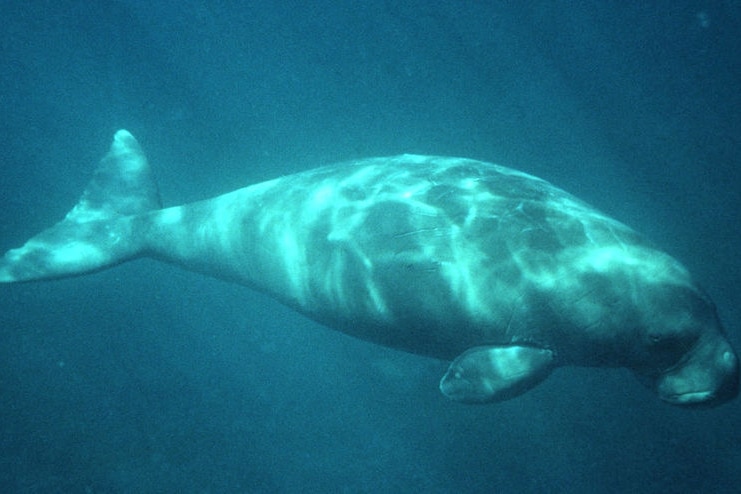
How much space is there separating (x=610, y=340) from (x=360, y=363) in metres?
8.11

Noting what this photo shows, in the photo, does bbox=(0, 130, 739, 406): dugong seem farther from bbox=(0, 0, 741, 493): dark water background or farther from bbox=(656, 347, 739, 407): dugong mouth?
bbox=(0, 0, 741, 493): dark water background

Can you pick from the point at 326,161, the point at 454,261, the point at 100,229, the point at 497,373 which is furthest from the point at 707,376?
the point at 326,161

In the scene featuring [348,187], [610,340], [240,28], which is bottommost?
[610,340]

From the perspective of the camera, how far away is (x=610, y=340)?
16.9 ft

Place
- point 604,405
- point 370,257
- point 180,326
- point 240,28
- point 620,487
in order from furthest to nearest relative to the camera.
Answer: point 240,28
point 180,326
point 604,405
point 620,487
point 370,257

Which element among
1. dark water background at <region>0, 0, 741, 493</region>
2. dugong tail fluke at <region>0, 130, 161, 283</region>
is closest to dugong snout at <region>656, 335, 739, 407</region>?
dark water background at <region>0, 0, 741, 493</region>

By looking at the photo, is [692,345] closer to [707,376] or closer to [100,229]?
[707,376]

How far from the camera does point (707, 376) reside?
16.1 ft

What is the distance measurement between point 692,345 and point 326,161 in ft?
46.3

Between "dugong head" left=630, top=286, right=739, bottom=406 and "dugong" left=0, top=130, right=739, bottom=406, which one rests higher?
"dugong" left=0, top=130, right=739, bottom=406

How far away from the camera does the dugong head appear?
4.90 m

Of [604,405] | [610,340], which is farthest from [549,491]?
[610,340]

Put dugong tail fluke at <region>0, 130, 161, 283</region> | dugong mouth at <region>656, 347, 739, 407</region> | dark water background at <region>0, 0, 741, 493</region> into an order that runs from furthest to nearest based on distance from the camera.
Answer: dark water background at <region>0, 0, 741, 493</region> < dugong tail fluke at <region>0, 130, 161, 283</region> < dugong mouth at <region>656, 347, 739, 407</region>

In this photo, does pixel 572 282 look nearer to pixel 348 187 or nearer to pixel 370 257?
pixel 370 257
